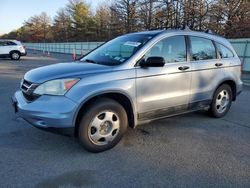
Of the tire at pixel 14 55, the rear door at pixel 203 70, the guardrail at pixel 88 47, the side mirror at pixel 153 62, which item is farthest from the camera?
the tire at pixel 14 55

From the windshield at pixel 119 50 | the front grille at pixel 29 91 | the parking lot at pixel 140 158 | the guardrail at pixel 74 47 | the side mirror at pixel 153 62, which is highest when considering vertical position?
the guardrail at pixel 74 47

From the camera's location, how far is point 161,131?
471 centimetres

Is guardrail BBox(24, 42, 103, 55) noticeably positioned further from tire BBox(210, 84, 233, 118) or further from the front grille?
the front grille

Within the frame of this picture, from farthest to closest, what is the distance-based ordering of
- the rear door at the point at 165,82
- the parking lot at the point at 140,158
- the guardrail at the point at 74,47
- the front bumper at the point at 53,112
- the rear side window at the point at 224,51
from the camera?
the guardrail at the point at 74,47, the rear side window at the point at 224,51, the rear door at the point at 165,82, the front bumper at the point at 53,112, the parking lot at the point at 140,158

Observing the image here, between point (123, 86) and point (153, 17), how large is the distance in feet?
109

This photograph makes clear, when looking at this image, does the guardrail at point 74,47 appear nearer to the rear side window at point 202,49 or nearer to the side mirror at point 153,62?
the rear side window at point 202,49

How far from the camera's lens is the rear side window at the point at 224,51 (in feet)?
17.4

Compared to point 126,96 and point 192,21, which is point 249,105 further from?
point 192,21

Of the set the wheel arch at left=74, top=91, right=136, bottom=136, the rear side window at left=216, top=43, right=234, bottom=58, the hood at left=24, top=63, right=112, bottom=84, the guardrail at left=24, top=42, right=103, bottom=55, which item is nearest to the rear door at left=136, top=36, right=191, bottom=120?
the wheel arch at left=74, top=91, right=136, bottom=136

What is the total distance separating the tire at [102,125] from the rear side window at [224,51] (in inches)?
103

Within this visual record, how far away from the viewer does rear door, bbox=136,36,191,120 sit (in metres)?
4.06

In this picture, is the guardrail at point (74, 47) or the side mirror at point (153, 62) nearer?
the side mirror at point (153, 62)

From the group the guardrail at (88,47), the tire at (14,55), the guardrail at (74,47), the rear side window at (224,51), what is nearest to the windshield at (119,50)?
the rear side window at (224,51)

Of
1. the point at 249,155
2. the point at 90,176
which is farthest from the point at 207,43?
the point at 90,176
